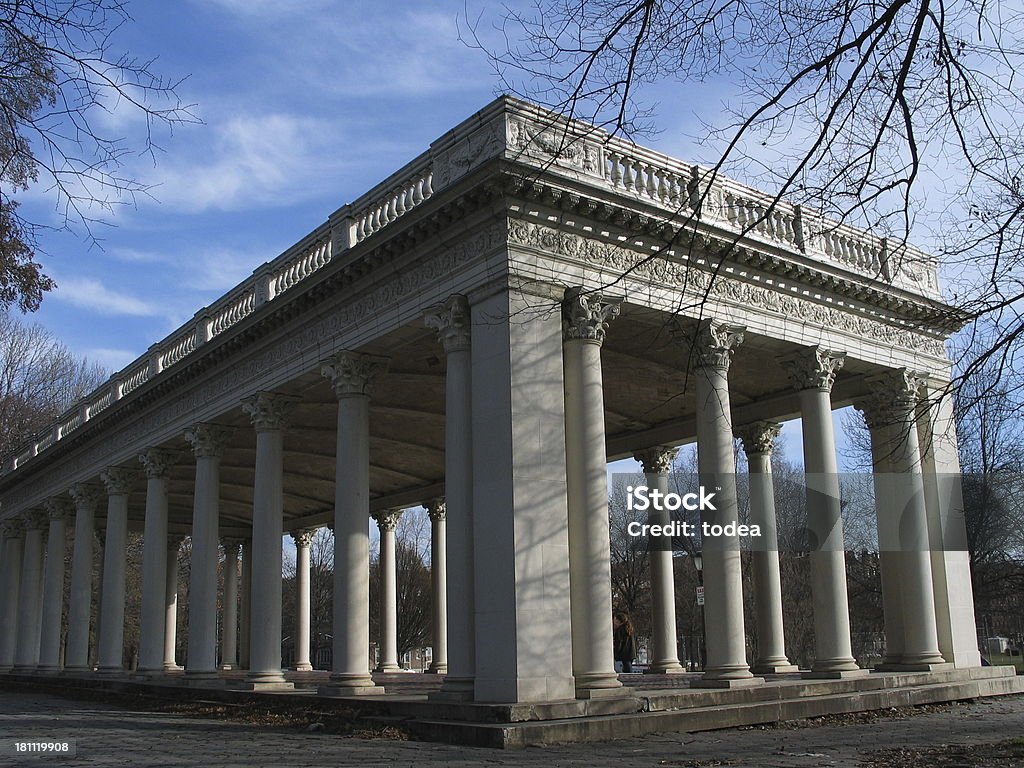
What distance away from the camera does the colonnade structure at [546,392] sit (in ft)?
58.7

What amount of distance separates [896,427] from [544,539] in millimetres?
11602

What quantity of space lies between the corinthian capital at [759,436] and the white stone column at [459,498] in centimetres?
1272

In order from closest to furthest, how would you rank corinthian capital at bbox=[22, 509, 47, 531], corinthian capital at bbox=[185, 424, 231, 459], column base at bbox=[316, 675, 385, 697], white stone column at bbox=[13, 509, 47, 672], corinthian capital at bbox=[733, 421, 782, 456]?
column base at bbox=[316, 675, 385, 697]
corinthian capital at bbox=[733, 421, 782, 456]
corinthian capital at bbox=[185, 424, 231, 459]
white stone column at bbox=[13, 509, 47, 672]
corinthian capital at bbox=[22, 509, 47, 531]

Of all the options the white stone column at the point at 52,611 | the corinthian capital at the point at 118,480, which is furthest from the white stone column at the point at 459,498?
the white stone column at the point at 52,611

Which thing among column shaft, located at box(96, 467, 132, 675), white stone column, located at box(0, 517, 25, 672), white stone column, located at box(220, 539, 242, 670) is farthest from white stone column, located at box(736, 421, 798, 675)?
white stone column, located at box(0, 517, 25, 672)

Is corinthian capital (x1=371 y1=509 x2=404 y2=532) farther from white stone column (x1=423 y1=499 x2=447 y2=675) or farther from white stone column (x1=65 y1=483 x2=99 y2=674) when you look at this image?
white stone column (x1=65 y1=483 x2=99 y2=674)

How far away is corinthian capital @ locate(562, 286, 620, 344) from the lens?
19.2m

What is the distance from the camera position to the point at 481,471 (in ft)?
59.8

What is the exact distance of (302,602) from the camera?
4588 centimetres

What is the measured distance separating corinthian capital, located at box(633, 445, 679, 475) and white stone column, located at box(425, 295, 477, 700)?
1351 centimetres

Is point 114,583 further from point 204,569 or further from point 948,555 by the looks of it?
point 948,555

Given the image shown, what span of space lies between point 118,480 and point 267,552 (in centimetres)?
1376

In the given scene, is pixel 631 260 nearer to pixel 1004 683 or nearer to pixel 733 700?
pixel 733 700

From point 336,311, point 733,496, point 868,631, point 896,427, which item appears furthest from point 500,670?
point 868,631
